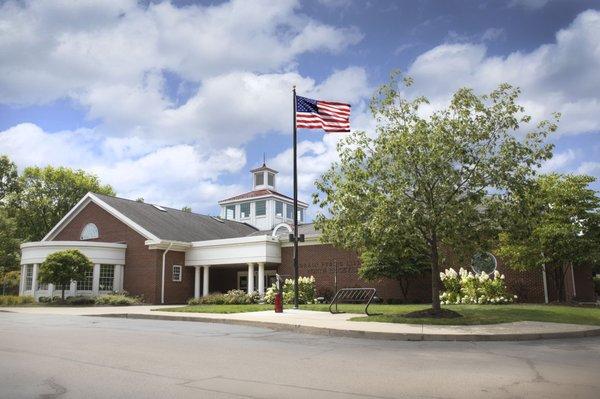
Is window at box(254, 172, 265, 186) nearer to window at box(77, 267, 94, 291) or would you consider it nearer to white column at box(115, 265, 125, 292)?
white column at box(115, 265, 125, 292)

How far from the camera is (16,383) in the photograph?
21.2ft

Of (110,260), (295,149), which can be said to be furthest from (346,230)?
(110,260)

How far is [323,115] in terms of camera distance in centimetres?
2075

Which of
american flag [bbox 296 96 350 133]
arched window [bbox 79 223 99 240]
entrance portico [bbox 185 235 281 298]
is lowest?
entrance portico [bbox 185 235 281 298]

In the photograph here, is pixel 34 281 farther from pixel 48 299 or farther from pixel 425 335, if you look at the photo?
pixel 425 335

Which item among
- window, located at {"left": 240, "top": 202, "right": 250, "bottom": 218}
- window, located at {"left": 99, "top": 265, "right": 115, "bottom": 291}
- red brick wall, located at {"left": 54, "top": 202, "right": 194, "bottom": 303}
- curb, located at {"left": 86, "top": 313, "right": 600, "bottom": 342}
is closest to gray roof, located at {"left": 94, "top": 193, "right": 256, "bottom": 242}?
red brick wall, located at {"left": 54, "top": 202, "right": 194, "bottom": 303}

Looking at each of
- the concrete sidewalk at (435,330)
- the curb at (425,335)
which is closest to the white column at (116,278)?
the concrete sidewalk at (435,330)

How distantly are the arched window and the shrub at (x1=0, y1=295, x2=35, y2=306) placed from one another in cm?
602

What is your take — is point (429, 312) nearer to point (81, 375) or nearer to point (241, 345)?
point (241, 345)

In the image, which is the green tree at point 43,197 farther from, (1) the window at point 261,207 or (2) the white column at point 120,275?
(2) the white column at point 120,275

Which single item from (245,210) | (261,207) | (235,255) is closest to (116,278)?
(235,255)

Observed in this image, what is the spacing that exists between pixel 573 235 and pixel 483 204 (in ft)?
23.0

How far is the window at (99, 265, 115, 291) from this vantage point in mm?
32097

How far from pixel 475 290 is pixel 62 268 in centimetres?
2125
